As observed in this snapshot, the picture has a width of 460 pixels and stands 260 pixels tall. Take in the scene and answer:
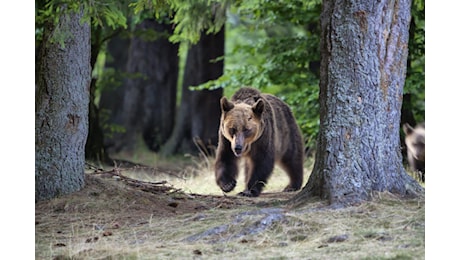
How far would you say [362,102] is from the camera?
7.34 meters

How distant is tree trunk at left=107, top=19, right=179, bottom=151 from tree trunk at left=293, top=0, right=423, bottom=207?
37.9 ft

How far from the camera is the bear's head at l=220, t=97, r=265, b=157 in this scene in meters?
9.38

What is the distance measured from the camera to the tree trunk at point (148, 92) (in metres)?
18.9

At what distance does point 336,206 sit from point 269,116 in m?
3.33

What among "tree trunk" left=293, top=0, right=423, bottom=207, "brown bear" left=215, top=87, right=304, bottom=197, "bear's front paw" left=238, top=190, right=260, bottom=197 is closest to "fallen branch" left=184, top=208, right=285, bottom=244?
"tree trunk" left=293, top=0, right=423, bottom=207

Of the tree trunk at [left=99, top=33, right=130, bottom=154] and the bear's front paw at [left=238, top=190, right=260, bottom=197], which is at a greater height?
the tree trunk at [left=99, top=33, right=130, bottom=154]

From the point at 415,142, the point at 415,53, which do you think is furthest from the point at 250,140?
the point at 415,53

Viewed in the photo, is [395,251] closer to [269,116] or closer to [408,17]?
[408,17]

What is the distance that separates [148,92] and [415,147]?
9263 millimetres

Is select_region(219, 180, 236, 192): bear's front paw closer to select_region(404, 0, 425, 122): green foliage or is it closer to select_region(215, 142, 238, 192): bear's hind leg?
select_region(215, 142, 238, 192): bear's hind leg

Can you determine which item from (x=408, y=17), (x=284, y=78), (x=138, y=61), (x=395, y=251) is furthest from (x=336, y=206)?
(x=138, y=61)

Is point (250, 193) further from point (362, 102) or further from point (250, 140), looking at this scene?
point (362, 102)

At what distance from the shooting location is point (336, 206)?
7.07 m

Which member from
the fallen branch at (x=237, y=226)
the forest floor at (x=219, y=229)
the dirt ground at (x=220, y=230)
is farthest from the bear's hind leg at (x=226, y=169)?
the fallen branch at (x=237, y=226)
